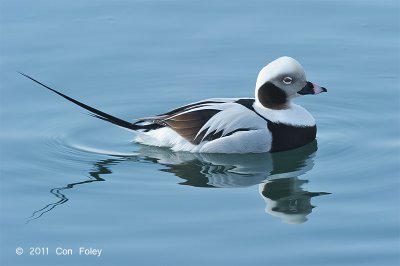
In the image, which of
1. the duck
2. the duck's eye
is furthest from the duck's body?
the duck's eye

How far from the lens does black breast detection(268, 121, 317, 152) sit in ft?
33.4

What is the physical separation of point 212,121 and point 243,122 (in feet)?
0.84

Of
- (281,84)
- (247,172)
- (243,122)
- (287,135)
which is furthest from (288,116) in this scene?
(247,172)

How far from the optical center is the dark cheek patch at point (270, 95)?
33.7 ft

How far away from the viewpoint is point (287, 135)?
1023 centimetres

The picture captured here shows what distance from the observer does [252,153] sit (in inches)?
400

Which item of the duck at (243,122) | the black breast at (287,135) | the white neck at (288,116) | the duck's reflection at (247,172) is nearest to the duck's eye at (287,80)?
the duck at (243,122)

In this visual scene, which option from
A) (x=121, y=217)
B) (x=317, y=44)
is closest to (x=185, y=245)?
(x=121, y=217)

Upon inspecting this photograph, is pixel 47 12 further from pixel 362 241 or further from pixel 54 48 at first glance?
pixel 362 241

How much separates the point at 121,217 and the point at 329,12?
493 cm

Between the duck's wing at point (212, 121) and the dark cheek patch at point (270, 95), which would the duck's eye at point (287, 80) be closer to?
the dark cheek patch at point (270, 95)

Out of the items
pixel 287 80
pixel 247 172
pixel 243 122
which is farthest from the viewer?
pixel 287 80

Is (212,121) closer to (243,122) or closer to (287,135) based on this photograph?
(243,122)

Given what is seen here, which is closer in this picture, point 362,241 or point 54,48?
point 362,241
